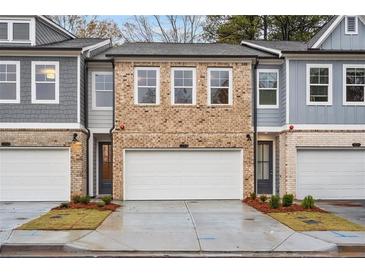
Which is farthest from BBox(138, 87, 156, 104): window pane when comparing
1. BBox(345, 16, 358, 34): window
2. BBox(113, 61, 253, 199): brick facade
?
BBox(345, 16, 358, 34): window

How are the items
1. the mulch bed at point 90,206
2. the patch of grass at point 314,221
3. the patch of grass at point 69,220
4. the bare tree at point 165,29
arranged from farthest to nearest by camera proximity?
1. the bare tree at point 165,29
2. the mulch bed at point 90,206
3. the patch of grass at point 314,221
4. the patch of grass at point 69,220

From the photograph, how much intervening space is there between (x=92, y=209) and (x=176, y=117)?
543cm

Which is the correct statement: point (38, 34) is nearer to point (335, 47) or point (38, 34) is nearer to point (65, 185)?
point (65, 185)

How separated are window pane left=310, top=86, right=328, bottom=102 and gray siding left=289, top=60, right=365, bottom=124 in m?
0.29

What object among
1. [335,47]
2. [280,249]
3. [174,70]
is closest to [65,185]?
[174,70]

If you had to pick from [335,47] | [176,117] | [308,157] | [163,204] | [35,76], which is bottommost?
[163,204]

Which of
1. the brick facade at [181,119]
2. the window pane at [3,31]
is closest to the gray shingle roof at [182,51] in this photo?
the brick facade at [181,119]

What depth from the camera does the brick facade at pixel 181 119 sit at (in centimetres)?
1784

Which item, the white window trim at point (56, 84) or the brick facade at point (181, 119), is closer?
the white window trim at point (56, 84)

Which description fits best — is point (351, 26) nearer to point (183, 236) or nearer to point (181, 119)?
point (181, 119)

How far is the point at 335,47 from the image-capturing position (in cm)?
1827

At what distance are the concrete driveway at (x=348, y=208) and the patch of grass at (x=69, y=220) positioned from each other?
7027 millimetres

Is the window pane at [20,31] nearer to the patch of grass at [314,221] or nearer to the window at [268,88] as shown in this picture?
the window at [268,88]

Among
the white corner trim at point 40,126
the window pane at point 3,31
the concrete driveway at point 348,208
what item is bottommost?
the concrete driveway at point 348,208
